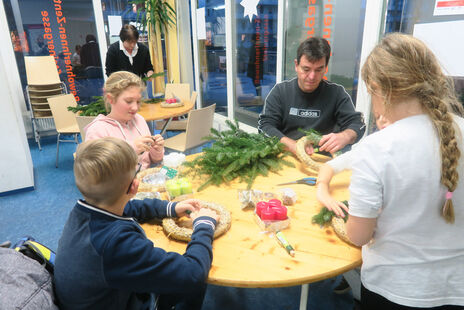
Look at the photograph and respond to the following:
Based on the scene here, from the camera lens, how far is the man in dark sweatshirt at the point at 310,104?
91.0 inches

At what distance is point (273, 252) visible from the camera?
115 centimetres

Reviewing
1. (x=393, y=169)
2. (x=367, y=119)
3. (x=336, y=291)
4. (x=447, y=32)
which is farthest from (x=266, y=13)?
(x=393, y=169)

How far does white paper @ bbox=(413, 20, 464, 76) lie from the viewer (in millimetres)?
2145

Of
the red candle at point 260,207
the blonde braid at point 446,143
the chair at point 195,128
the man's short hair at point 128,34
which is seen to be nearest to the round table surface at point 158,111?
the chair at point 195,128

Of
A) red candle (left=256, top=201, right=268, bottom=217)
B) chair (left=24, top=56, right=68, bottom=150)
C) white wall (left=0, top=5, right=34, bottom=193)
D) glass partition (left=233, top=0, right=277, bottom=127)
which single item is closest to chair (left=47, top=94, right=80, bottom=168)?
white wall (left=0, top=5, right=34, bottom=193)

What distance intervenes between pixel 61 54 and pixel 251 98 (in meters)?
3.64

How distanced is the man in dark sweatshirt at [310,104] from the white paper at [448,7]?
2.65 feet

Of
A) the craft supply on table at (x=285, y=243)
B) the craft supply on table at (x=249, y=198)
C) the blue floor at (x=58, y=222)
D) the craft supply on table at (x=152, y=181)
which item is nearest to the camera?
the craft supply on table at (x=285, y=243)

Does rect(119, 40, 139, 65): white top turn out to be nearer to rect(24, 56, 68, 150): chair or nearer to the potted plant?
the potted plant

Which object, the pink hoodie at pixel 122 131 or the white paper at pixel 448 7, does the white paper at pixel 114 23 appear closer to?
the pink hoodie at pixel 122 131

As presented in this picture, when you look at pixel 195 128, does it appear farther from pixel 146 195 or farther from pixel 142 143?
pixel 146 195

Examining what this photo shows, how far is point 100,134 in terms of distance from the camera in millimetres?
2109

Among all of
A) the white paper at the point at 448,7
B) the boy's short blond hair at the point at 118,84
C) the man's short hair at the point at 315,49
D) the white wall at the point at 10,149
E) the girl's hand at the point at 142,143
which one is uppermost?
the white paper at the point at 448,7

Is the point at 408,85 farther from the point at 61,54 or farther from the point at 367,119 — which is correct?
the point at 61,54
